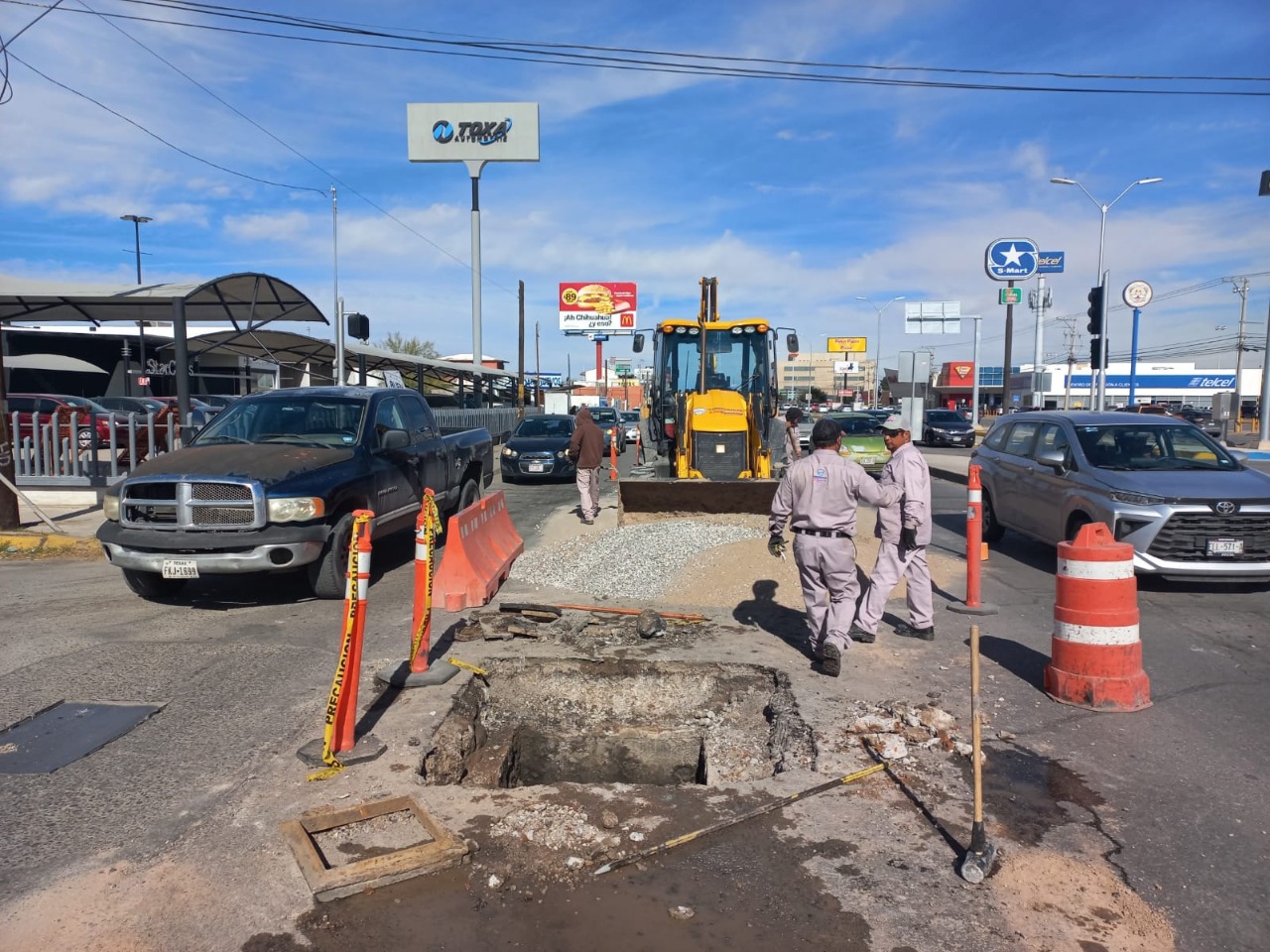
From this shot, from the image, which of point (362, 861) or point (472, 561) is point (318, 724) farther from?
point (472, 561)

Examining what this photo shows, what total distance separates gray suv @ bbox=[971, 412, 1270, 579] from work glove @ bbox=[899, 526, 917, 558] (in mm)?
3065

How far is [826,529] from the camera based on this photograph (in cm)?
608

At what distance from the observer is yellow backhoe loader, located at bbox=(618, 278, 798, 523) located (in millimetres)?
13406

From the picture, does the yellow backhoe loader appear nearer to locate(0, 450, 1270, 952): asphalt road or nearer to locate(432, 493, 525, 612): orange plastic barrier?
locate(432, 493, 525, 612): orange plastic barrier

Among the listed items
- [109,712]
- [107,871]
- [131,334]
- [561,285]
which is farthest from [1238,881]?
[561,285]

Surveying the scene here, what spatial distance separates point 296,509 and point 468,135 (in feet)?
86.5

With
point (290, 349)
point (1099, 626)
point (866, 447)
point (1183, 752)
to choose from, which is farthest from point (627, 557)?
point (290, 349)

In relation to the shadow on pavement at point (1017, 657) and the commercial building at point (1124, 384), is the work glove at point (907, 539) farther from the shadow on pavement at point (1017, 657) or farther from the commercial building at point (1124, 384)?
the commercial building at point (1124, 384)

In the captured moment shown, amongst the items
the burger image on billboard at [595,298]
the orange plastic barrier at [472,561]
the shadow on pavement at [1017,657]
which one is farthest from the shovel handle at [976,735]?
the burger image on billboard at [595,298]

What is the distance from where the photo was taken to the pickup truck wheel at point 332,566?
8.02 metres

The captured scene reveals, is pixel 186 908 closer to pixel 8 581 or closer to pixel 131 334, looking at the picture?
pixel 8 581

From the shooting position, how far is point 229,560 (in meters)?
7.45

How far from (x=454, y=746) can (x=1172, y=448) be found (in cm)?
856

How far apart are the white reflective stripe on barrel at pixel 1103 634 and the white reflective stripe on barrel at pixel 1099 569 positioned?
0.30m
